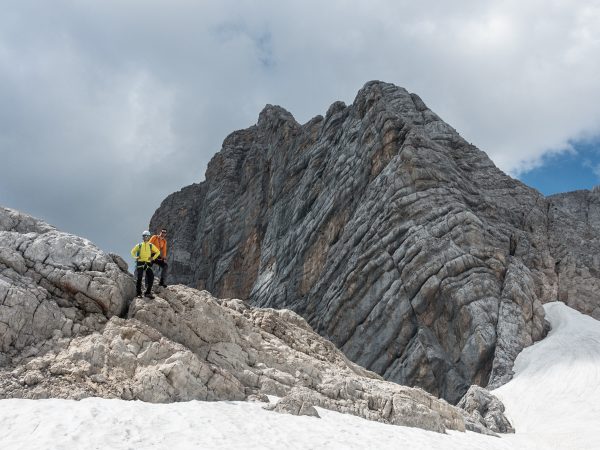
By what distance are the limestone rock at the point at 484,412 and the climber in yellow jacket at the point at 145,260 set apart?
39.6 ft

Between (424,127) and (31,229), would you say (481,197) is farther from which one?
(31,229)

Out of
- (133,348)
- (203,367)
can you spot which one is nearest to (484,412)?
(203,367)

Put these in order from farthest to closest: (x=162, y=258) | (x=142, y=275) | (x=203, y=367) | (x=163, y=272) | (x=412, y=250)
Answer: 1. (x=412, y=250)
2. (x=162, y=258)
3. (x=163, y=272)
4. (x=142, y=275)
5. (x=203, y=367)

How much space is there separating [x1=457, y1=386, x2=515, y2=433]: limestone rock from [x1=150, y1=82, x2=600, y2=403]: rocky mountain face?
25.2ft

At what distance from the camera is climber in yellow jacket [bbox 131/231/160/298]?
18266 mm

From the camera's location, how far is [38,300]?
51.6 feet

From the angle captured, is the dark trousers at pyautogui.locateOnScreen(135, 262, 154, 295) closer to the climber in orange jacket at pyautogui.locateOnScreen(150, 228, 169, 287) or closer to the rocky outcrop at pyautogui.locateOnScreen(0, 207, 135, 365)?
the rocky outcrop at pyautogui.locateOnScreen(0, 207, 135, 365)

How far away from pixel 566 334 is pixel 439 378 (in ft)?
29.6

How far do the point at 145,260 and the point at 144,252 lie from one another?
314mm

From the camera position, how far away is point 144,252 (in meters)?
18.7

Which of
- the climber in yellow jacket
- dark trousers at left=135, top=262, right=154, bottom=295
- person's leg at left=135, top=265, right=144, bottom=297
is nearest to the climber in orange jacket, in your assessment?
the climber in yellow jacket

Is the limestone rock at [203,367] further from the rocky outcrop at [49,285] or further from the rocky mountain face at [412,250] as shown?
the rocky mountain face at [412,250]

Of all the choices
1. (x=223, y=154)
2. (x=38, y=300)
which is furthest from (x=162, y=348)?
(x=223, y=154)

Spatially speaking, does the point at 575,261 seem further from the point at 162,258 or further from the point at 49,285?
the point at 49,285
